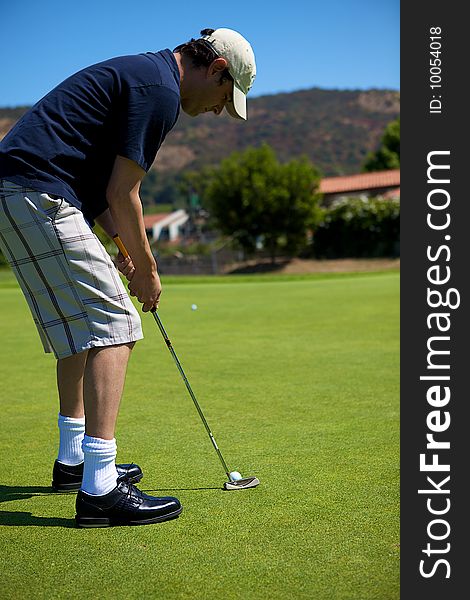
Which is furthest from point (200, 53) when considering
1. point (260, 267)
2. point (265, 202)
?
point (265, 202)

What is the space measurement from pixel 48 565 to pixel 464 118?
3379 millimetres

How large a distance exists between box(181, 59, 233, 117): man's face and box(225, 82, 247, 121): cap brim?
0.07 ft

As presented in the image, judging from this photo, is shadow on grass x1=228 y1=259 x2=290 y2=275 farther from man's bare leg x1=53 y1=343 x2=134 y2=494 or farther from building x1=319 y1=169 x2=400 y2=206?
man's bare leg x1=53 y1=343 x2=134 y2=494

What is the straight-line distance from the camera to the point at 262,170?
46969 mm

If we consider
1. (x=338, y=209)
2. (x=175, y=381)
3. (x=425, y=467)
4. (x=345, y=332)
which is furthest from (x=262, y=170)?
(x=425, y=467)

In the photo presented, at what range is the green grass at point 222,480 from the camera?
2.53 m

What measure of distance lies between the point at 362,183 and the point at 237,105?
211 ft

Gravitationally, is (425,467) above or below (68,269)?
below

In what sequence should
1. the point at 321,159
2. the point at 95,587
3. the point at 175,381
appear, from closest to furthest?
the point at 95,587
the point at 175,381
the point at 321,159

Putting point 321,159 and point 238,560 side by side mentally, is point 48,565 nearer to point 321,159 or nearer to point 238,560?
point 238,560

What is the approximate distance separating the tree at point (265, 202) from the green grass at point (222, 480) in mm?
36481

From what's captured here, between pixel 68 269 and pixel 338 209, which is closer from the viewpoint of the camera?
pixel 68 269

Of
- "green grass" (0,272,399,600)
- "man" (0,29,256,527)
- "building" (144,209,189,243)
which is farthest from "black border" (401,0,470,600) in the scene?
"building" (144,209,189,243)

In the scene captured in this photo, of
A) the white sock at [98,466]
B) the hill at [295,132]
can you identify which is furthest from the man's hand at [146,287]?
the hill at [295,132]
